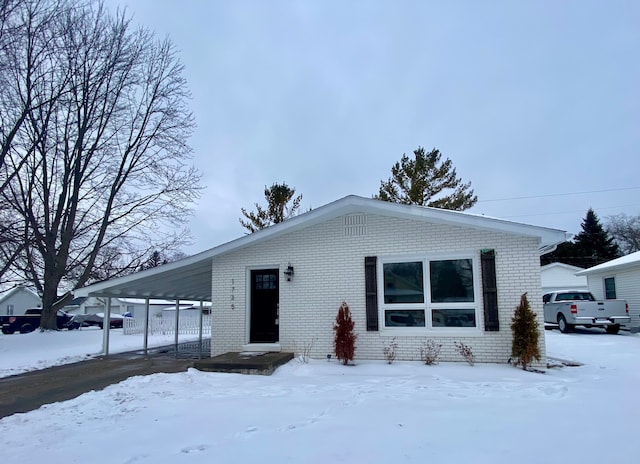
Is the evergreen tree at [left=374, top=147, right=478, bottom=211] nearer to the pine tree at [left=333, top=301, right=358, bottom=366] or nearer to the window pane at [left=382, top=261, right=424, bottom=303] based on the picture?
the window pane at [left=382, top=261, right=424, bottom=303]

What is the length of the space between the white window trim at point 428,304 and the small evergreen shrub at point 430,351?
20cm

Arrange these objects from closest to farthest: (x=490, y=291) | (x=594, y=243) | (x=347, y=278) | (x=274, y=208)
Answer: (x=490, y=291) → (x=347, y=278) → (x=274, y=208) → (x=594, y=243)

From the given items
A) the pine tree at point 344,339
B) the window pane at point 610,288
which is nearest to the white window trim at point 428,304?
the pine tree at point 344,339

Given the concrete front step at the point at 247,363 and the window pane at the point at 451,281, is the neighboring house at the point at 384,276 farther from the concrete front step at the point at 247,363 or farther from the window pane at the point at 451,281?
the concrete front step at the point at 247,363

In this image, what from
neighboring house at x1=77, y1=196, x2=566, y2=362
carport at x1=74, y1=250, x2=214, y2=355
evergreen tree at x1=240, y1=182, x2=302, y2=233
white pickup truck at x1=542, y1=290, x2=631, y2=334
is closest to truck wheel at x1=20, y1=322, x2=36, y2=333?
evergreen tree at x1=240, y1=182, x2=302, y2=233

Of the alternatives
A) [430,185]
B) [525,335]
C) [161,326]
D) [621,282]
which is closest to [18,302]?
[161,326]

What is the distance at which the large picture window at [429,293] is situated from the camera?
8.54 metres

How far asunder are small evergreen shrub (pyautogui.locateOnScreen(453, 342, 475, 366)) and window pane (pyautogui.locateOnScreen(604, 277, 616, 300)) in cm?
1462

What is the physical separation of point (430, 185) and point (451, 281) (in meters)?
18.5

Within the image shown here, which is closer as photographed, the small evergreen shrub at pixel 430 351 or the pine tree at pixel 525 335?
the pine tree at pixel 525 335

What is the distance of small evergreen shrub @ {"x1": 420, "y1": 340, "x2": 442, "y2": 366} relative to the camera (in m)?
8.46

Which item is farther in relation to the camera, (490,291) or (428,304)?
(428,304)

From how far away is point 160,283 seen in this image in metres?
12.1

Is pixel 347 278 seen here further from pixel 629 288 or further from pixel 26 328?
pixel 26 328
